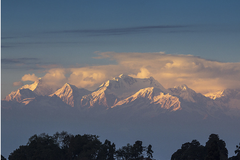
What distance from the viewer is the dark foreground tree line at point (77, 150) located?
167238 millimetres

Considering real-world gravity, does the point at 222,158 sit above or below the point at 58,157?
below

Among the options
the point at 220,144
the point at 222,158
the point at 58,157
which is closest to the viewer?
the point at 222,158

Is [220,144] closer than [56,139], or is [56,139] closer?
[220,144]

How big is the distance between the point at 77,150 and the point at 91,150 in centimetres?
664

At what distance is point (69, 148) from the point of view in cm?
17275

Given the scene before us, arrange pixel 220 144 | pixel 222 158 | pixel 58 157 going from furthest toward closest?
pixel 58 157
pixel 220 144
pixel 222 158

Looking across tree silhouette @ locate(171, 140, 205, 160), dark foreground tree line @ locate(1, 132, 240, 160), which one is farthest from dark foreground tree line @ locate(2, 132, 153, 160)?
tree silhouette @ locate(171, 140, 205, 160)

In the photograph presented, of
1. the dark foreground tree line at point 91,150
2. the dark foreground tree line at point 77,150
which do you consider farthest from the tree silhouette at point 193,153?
the dark foreground tree line at point 77,150

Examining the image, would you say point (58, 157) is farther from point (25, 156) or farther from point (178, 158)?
point (178, 158)

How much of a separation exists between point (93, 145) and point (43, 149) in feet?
60.7

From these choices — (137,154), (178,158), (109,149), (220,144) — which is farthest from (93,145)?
(220,144)

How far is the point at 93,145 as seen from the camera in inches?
6757

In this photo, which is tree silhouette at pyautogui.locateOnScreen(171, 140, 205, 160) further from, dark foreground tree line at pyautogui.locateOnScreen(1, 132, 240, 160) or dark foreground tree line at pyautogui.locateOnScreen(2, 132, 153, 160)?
dark foreground tree line at pyautogui.locateOnScreen(2, 132, 153, 160)

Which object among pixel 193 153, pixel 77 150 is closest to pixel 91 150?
pixel 77 150
